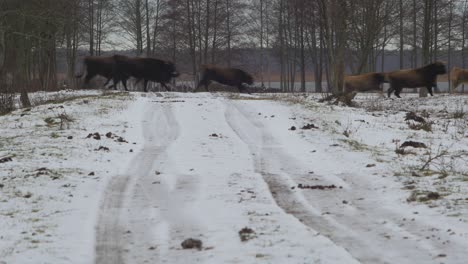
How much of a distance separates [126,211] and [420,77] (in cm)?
2601

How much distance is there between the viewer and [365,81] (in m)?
33.7

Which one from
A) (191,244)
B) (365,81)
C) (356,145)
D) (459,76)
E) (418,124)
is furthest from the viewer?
(365,81)

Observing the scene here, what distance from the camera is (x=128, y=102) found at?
1811 centimetres

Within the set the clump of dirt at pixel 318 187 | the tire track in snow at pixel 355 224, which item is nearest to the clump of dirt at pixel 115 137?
the tire track in snow at pixel 355 224

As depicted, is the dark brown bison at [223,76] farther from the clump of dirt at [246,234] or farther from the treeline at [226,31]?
the clump of dirt at [246,234]

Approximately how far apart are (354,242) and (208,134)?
283 inches

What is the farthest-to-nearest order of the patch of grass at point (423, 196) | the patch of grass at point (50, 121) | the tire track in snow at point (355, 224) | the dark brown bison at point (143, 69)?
the dark brown bison at point (143, 69)
the patch of grass at point (50, 121)
the patch of grass at point (423, 196)
the tire track in snow at point (355, 224)

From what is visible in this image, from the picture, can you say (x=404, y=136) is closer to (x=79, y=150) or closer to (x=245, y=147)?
(x=245, y=147)

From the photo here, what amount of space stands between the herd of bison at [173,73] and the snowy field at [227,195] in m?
14.8

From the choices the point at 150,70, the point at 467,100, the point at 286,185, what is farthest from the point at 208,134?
the point at 150,70

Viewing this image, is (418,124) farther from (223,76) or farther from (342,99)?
(223,76)

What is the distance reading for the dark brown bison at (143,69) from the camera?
27.3 m

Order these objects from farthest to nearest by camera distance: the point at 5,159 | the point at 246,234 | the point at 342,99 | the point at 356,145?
1. the point at 342,99
2. the point at 356,145
3. the point at 5,159
4. the point at 246,234

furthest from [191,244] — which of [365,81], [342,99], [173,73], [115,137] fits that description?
[365,81]
